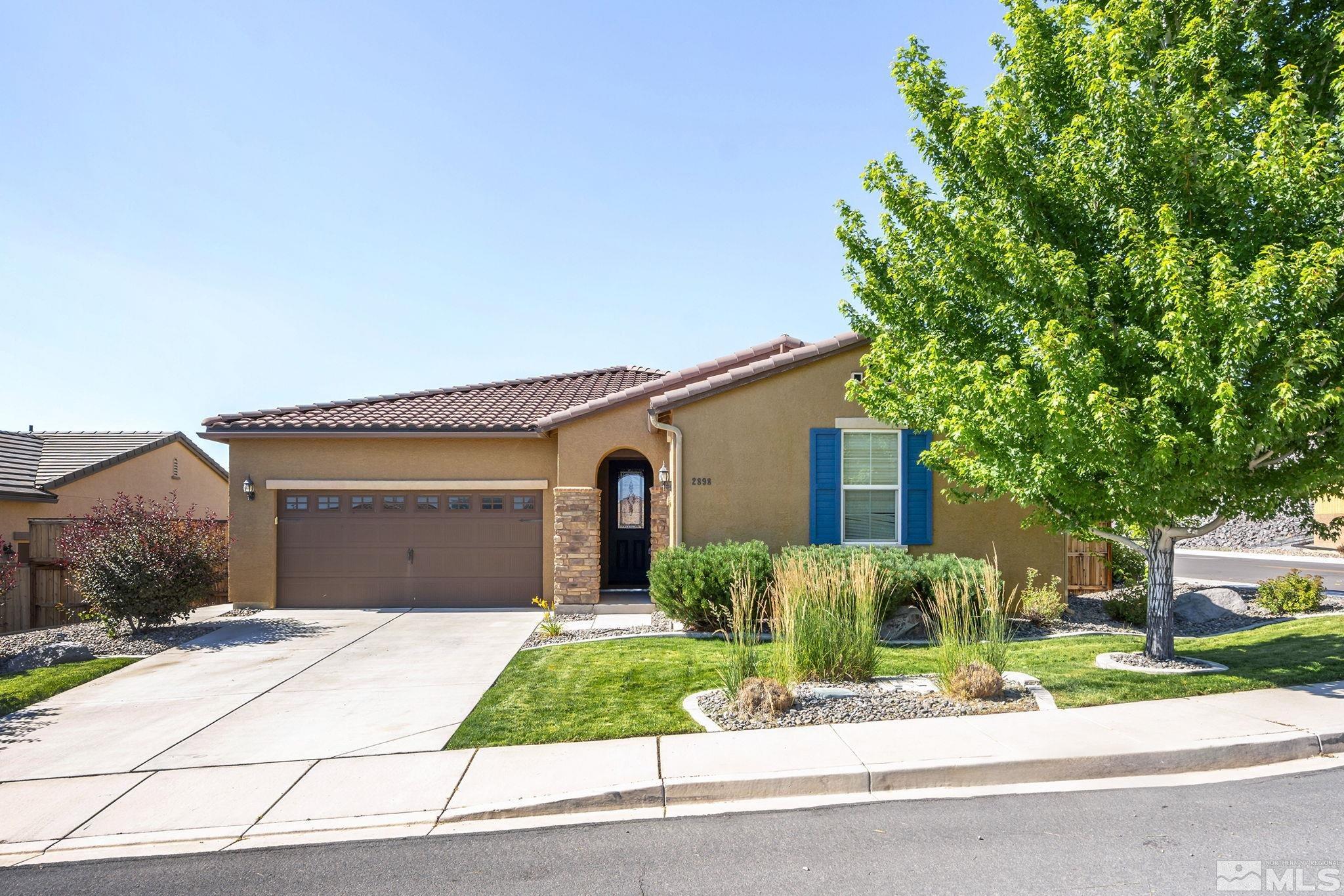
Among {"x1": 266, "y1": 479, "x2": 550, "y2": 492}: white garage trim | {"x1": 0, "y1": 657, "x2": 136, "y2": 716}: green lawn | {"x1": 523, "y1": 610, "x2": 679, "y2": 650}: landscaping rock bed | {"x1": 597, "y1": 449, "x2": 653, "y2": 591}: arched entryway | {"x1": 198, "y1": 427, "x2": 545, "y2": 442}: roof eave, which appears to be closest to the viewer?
{"x1": 0, "y1": 657, "x2": 136, "y2": 716}: green lawn

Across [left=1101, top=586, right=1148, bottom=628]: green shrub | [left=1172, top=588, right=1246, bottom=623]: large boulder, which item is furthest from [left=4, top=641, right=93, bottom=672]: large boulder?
[left=1172, top=588, right=1246, bottom=623]: large boulder

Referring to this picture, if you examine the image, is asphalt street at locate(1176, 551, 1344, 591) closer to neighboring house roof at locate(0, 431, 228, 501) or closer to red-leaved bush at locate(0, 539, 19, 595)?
red-leaved bush at locate(0, 539, 19, 595)

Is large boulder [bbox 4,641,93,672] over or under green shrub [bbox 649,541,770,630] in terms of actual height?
under

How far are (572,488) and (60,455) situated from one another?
15.0 meters

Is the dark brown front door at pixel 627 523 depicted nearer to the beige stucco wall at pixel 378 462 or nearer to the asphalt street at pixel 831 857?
the beige stucco wall at pixel 378 462

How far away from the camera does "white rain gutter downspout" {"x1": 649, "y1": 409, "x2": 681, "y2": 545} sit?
11.5 m

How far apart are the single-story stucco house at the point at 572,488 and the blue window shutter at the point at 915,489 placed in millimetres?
22

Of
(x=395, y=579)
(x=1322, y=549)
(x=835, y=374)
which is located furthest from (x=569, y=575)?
(x=1322, y=549)

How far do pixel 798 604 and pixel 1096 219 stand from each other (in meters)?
4.95

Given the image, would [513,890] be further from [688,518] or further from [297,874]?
[688,518]

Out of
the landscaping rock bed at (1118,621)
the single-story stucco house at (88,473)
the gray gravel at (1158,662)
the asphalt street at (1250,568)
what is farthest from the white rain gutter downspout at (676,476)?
the asphalt street at (1250,568)

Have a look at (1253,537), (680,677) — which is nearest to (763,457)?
(680,677)

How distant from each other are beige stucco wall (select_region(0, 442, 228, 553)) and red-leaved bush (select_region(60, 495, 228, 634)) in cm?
519

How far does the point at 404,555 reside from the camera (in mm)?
13602
